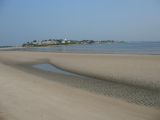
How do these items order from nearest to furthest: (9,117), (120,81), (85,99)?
(9,117) < (85,99) < (120,81)

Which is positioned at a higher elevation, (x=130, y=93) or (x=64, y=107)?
(x=64, y=107)

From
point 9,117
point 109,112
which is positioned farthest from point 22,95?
point 109,112

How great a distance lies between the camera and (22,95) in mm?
10758

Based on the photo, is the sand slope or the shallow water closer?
the sand slope

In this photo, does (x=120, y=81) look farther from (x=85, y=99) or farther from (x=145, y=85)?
(x=85, y=99)

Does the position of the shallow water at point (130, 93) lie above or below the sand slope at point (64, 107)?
below

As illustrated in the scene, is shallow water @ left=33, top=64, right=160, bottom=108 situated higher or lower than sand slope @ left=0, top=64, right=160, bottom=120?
lower

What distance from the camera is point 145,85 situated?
13.2 meters

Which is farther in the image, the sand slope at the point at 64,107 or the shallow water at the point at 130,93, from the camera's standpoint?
the shallow water at the point at 130,93

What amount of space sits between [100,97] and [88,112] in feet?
8.14

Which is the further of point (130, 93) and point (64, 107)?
point (130, 93)

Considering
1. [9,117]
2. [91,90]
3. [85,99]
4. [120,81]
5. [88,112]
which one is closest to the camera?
[9,117]

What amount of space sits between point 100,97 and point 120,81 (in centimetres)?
445

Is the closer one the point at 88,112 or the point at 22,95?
the point at 88,112
